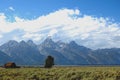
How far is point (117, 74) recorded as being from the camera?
3928 centimetres

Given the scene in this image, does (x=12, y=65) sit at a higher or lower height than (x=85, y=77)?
higher

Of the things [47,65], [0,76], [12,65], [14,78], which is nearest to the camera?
[14,78]

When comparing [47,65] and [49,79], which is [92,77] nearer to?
[49,79]

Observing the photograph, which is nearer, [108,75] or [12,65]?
[108,75]

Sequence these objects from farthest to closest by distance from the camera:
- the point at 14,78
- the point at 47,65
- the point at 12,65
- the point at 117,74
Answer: the point at 47,65
the point at 12,65
the point at 14,78
the point at 117,74

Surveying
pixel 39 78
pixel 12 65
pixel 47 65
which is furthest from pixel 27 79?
pixel 47 65

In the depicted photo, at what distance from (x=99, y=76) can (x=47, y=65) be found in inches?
1574

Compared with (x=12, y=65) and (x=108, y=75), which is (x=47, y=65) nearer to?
(x=12, y=65)

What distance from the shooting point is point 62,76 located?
44344 millimetres

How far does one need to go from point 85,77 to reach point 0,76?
13643 millimetres

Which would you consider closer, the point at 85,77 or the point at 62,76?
the point at 85,77

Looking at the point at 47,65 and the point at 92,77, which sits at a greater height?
the point at 47,65

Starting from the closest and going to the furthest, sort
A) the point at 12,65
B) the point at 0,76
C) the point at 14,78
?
the point at 14,78
the point at 0,76
the point at 12,65

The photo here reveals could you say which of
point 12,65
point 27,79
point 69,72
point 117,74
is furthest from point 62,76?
point 12,65
